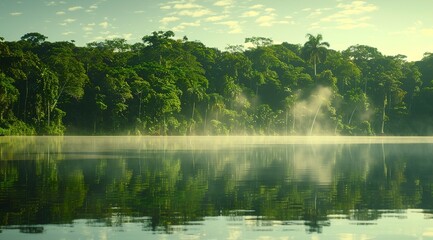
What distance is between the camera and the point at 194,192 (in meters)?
19.1

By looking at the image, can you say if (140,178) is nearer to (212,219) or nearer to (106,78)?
(212,219)

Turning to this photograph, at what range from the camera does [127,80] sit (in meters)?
97.7

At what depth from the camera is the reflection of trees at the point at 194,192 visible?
14.4 meters

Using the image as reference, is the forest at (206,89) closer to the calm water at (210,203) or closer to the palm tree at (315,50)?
the palm tree at (315,50)

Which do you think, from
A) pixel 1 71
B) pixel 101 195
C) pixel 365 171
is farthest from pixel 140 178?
pixel 1 71

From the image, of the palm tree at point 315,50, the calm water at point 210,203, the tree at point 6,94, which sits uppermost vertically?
the palm tree at point 315,50

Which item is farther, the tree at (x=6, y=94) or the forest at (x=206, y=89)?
the forest at (x=206, y=89)

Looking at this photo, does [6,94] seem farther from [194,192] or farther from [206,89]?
[194,192]

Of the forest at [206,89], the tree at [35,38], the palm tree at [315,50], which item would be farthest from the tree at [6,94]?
the palm tree at [315,50]

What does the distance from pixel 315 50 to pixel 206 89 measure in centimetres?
3034

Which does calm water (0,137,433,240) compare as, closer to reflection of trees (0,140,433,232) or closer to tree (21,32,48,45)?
reflection of trees (0,140,433,232)

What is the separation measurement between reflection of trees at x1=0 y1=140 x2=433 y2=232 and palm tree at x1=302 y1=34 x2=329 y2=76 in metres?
98.9

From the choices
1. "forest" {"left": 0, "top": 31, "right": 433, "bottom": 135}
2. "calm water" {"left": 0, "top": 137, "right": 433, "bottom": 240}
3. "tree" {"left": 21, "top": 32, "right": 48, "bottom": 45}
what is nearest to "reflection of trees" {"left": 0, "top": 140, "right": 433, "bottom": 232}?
"calm water" {"left": 0, "top": 137, "right": 433, "bottom": 240}

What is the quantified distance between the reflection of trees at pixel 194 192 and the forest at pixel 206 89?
58.9 meters
